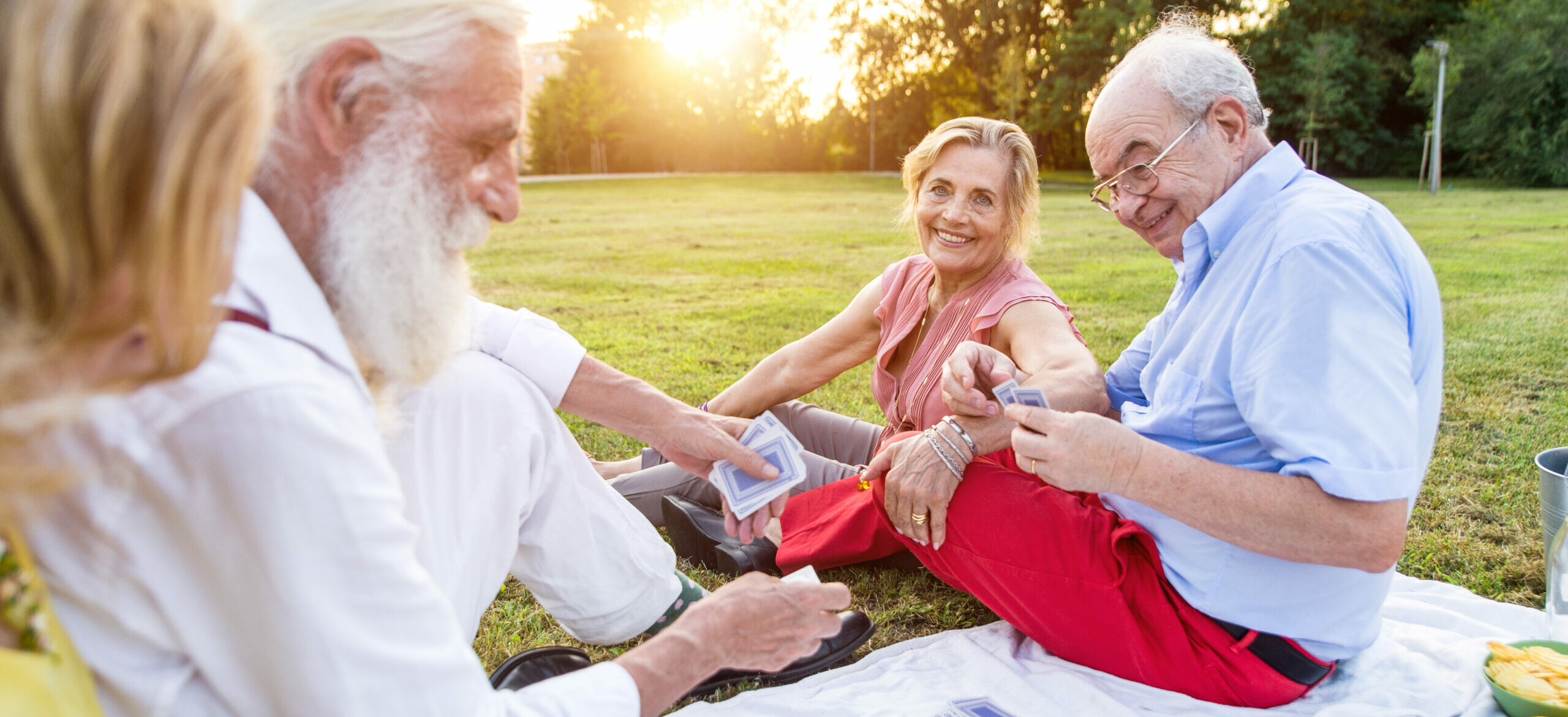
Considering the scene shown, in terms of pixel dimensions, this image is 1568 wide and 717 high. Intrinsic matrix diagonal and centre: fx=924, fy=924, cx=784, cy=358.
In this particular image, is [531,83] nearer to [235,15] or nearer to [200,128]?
[235,15]

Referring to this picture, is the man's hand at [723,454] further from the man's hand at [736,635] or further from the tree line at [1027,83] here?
the tree line at [1027,83]

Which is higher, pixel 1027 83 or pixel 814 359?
pixel 1027 83

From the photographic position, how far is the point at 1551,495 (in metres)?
2.54

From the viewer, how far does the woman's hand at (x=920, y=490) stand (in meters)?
2.46

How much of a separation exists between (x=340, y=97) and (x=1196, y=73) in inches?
72.7

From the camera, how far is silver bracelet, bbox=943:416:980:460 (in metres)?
2.51

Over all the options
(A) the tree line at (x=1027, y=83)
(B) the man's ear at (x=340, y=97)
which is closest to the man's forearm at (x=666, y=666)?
(B) the man's ear at (x=340, y=97)

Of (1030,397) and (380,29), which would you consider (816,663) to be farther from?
(380,29)

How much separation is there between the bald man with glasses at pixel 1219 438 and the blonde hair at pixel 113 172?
64.9 inches

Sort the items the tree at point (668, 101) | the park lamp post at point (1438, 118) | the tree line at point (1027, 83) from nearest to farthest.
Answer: the park lamp post at point (1438, 118) → the tree line at point (1027, 83) → the tree at point (668, 101)

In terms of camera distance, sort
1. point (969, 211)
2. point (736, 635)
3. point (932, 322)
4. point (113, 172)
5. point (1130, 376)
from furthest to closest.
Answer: point (932, 322)
point (969, 211)
point (1130, 376)
point (736, 635)
point (113, 172)

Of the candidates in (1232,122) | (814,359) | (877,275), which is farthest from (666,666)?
(877,275)

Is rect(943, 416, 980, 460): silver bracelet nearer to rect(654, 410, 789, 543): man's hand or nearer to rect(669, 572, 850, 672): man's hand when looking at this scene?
rect(654, 410, 789, 543): man's hand

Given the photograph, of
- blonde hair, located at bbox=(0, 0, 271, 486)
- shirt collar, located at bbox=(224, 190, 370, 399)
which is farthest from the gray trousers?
blonde hair, located at bbox=(0, 0, 271, 486)
